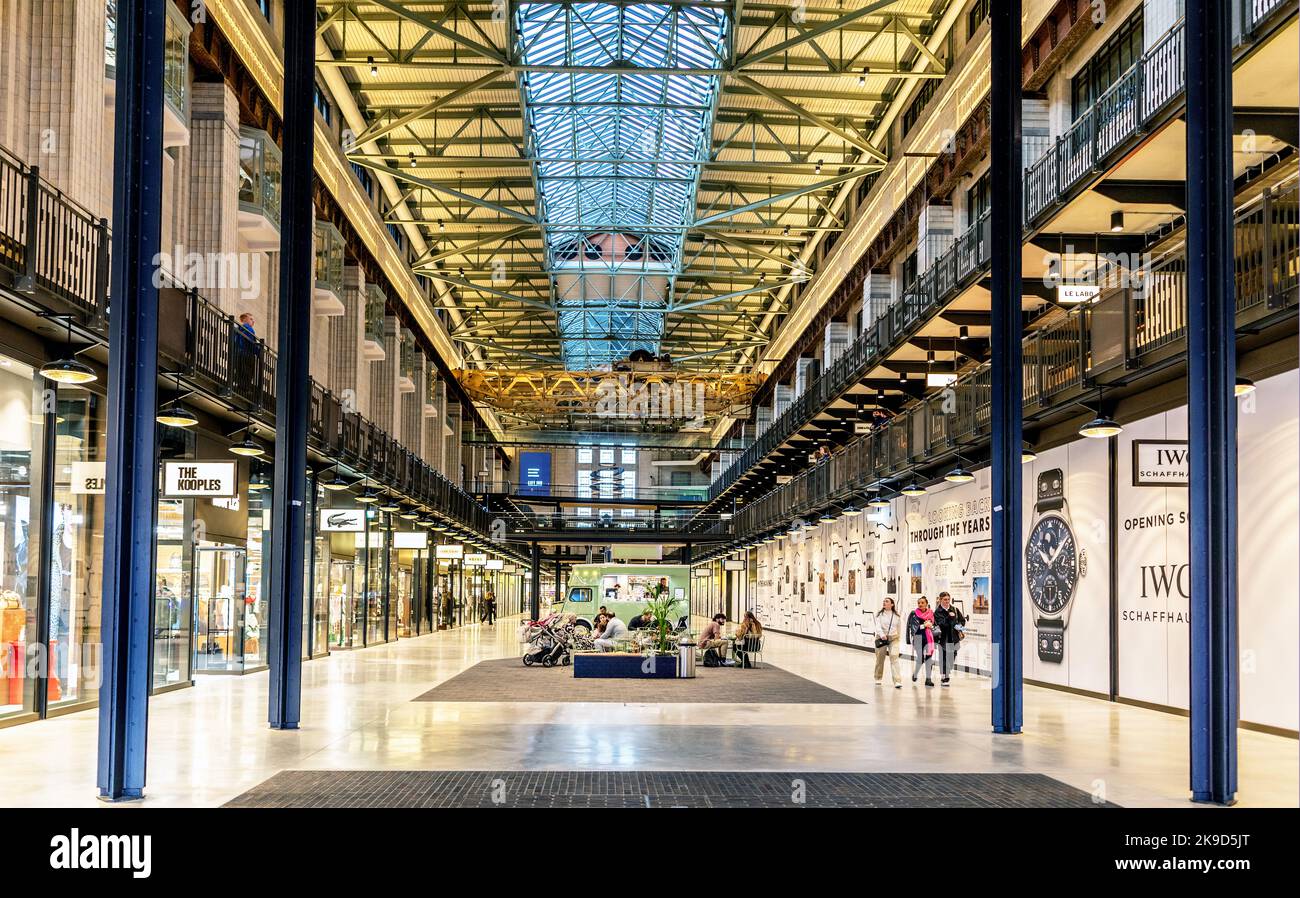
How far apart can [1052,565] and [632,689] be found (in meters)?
7.43

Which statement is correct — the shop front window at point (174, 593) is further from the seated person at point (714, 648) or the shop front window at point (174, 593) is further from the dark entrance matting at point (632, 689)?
the seated person at point (714, 648)

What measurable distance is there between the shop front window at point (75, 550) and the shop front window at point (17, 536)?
16.8 inches

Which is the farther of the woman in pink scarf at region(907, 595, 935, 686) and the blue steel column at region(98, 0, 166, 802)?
the woman in pink scarf at region(907, 595, 935, 686)

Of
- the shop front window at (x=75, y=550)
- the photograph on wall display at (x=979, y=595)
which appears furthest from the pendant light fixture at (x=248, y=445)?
the photograph on wall display at (x=979, y=595)

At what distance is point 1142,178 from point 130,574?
14558mm

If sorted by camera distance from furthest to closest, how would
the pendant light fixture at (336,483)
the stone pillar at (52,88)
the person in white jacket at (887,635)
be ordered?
the pendant light fixture at (336,483) → the person in white jacket at (887,635) → the stone pillar at (52,88)

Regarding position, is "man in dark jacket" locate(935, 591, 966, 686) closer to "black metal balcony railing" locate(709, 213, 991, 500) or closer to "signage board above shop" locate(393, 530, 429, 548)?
"black metal balcony railing" locate(709, 213, 991, 500)

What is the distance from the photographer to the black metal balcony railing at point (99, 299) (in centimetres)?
1297

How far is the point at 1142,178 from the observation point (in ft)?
57.9

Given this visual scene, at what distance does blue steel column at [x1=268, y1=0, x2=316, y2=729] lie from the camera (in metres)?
14.1

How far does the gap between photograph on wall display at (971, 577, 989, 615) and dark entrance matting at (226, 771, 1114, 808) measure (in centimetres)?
1380

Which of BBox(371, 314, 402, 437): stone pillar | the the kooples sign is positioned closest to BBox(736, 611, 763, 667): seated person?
the the kooples sign
